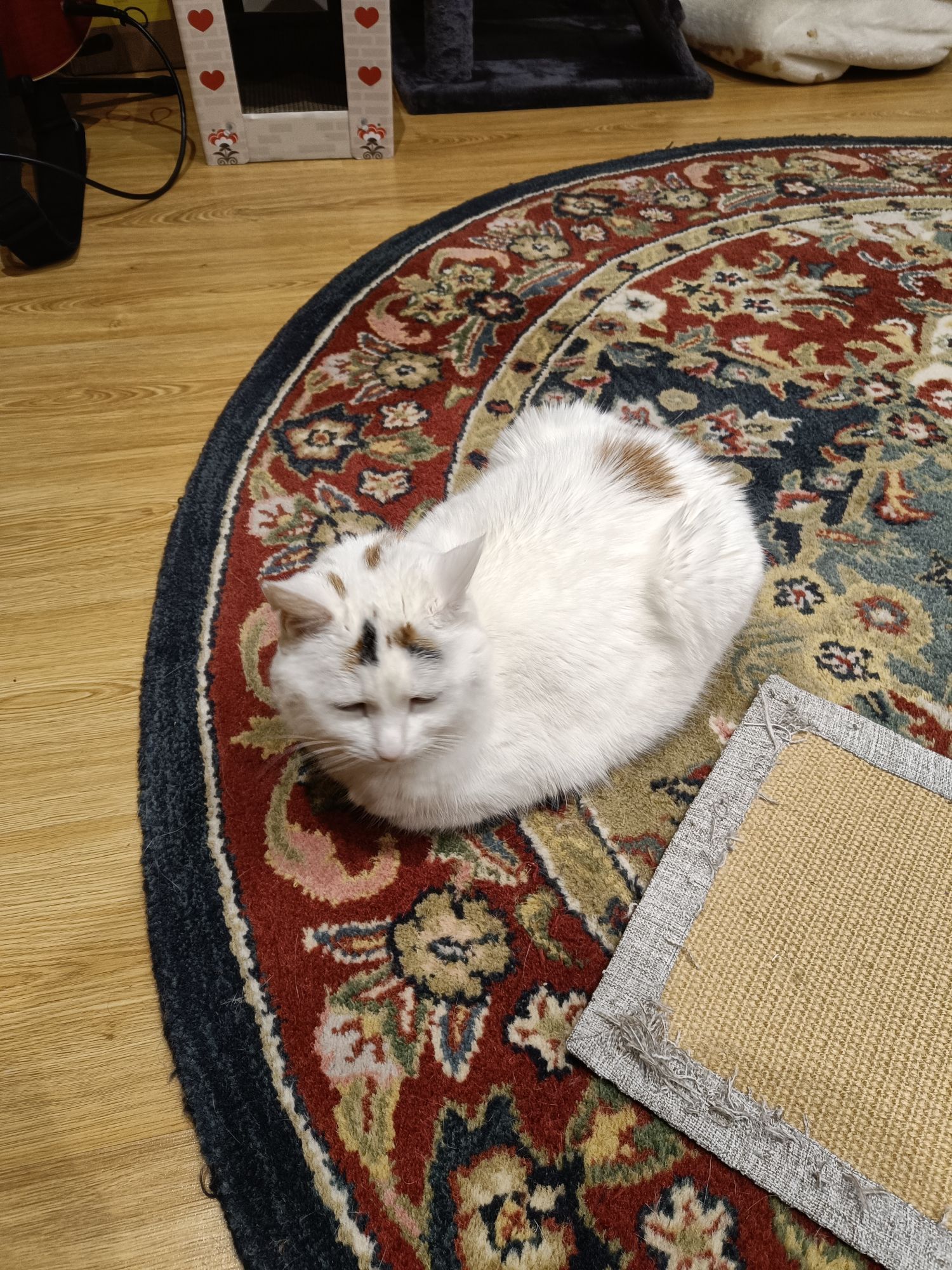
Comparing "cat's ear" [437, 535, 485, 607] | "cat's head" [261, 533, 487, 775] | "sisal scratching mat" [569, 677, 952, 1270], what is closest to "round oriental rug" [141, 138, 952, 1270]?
"sisal scratching mat" [569, 677, 952, 1270]

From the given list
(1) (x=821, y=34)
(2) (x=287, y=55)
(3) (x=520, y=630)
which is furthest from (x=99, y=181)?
(1) (x=821, y=34)

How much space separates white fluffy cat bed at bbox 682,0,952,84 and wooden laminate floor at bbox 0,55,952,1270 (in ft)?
0.25

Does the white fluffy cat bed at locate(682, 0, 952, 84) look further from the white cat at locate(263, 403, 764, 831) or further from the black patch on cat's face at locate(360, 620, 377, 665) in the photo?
the black patch on cat's face at locate(360, 620, 377, 665)

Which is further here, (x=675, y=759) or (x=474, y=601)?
(x=675, y=759)

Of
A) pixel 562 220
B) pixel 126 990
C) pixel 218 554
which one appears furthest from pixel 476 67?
pixel 126 990

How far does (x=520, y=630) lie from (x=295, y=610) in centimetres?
30

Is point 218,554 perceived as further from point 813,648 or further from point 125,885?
point 813,648

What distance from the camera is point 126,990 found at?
0.98 m

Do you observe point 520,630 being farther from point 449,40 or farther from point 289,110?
point 449,40

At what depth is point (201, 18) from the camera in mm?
1973

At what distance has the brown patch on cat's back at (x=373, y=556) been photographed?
91 centimetres

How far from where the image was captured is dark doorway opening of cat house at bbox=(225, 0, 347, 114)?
2270 mm

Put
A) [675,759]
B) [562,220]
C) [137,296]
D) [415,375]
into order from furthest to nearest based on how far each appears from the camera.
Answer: [562,220] → [137,296] → [415,375] → [675,759]

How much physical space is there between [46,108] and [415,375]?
4.70 feet
